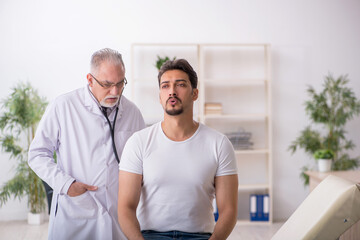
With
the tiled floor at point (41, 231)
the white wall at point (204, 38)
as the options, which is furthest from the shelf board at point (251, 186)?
the tiled floor at point (41, 231)

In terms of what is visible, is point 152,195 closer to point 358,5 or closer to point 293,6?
point 293,6

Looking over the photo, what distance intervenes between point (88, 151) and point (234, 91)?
9.49ft

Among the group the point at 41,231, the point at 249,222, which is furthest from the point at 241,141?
the point at 41,231

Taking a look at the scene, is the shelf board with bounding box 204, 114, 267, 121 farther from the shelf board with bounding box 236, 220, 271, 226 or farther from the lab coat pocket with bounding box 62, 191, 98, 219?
the lab coat pocket with bounding box 62, 191, 98, 219

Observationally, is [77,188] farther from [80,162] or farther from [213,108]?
[213,108]

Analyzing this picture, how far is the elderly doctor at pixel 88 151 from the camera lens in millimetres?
1996

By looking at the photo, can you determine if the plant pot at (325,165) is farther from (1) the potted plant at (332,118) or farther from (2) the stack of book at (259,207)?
(2) the stack of book at (259,207)

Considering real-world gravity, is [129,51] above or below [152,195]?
above

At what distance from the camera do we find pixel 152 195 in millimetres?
1761

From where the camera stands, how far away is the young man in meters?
1.73

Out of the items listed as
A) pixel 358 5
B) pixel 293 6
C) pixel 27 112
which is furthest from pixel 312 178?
pixel 27 112

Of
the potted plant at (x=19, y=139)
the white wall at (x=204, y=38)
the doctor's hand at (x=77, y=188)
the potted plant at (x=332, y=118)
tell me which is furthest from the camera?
the white wall at (x=204, y=38)

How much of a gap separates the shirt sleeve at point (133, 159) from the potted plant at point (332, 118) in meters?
3.00

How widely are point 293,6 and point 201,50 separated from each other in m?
1.24
